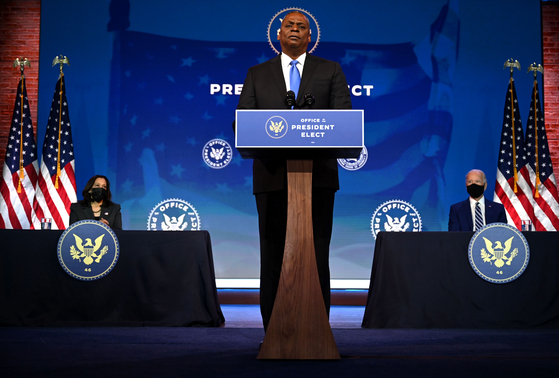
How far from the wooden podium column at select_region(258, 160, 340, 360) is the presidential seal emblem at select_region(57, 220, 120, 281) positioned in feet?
4.63

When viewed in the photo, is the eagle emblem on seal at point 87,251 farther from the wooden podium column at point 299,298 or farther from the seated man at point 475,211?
the seated man at point 475,211

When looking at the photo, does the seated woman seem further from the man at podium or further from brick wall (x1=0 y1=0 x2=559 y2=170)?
brick wall (x1=0 y1=0 x2=559 y2=170)

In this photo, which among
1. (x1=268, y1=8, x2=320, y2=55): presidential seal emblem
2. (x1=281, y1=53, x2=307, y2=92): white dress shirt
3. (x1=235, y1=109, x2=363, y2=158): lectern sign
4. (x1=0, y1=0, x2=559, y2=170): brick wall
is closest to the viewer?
(x1=235, y1=109, x2=363, y2=158): lectern sign

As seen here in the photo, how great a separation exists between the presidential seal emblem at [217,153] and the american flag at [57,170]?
52.9 inches

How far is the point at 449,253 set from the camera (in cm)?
270

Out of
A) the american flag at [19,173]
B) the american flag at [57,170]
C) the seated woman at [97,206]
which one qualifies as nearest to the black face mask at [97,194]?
the seated woman at [97,206]

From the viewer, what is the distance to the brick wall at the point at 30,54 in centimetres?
555

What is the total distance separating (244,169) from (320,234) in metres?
3.30

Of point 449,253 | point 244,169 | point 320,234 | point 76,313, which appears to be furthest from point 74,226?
point 244,169

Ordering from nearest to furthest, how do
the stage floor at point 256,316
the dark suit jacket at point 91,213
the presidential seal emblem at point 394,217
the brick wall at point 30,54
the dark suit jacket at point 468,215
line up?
the stage floor at point 256,316, the dark suit jacket at point 91,213, the dark suit jacket at point 468,215, the presidential seal emblem at point 394,217, the brick wall at point 30,54

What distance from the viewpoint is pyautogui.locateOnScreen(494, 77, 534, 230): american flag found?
467cm

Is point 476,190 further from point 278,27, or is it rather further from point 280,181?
point 278,27

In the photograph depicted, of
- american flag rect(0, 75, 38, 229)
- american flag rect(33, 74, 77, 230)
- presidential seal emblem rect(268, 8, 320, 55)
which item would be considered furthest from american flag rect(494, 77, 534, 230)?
american flag rect(0, 75, 38, 229)

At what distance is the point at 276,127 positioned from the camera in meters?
1.61
